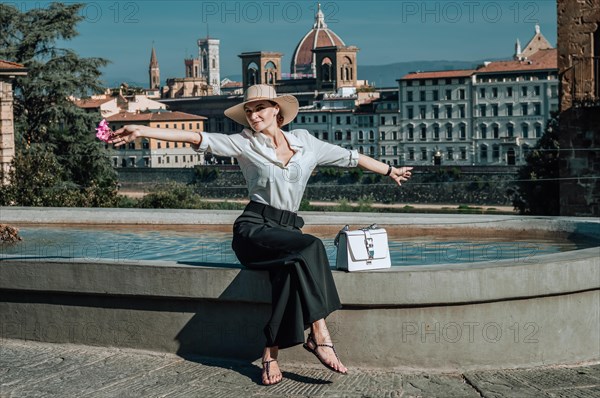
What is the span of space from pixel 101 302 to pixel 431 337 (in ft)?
5.10

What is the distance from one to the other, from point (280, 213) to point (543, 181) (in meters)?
23.6

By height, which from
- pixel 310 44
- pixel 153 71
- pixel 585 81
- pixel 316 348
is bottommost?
pixel 316 348

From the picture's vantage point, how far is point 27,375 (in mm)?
4742

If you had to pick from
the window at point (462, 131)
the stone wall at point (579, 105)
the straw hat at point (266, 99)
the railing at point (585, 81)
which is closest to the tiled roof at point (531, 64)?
the window at point (462, 131)

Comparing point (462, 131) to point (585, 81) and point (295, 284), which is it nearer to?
point (585, 81)

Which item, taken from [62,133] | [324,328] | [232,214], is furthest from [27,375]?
[62,133]

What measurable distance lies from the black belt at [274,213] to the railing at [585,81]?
12695 millimetres

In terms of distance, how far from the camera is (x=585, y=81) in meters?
17.1

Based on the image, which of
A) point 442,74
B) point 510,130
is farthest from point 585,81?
point 442,74

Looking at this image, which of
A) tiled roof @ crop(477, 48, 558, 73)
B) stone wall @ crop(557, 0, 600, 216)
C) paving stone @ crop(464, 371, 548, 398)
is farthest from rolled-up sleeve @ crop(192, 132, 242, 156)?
tiled roof @ crop(477, 48, 558, 73)

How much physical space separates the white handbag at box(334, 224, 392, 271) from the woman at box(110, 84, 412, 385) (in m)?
0.19

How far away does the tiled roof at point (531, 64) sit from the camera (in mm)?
84938

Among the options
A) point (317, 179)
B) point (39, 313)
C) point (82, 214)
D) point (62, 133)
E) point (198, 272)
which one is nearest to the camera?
point (198, 272)

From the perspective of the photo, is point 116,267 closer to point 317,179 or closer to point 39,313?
point 39,313
